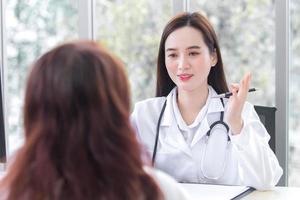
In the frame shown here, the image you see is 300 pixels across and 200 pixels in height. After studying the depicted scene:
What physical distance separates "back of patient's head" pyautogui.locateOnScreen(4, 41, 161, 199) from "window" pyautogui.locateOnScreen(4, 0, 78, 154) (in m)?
2.20

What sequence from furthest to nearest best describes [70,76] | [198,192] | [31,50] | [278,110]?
[31,50], [278,110], [198,192], [70,76]

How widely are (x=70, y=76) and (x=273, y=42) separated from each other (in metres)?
1.84

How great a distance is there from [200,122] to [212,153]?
13 cm

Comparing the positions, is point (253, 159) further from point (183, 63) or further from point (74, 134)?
point (74, 134)

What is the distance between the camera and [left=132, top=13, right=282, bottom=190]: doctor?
183cm

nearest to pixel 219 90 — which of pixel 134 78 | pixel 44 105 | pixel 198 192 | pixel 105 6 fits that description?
pixel 198 192

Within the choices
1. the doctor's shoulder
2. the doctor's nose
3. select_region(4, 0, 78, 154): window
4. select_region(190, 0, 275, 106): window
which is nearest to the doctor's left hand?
the doctor's nose

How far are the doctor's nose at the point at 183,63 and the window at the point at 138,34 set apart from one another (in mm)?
816

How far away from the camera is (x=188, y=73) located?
2006 millimetres

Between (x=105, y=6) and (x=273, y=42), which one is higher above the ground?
(x=105, y=6)

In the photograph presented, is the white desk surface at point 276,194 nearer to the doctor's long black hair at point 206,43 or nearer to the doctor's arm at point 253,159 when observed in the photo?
the doctor's arm at point 253,159

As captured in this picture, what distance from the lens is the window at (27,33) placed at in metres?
3.08

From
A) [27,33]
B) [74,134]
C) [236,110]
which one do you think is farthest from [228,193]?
[27,33]

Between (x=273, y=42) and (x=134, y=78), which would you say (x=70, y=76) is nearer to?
(x=273, y=42)
